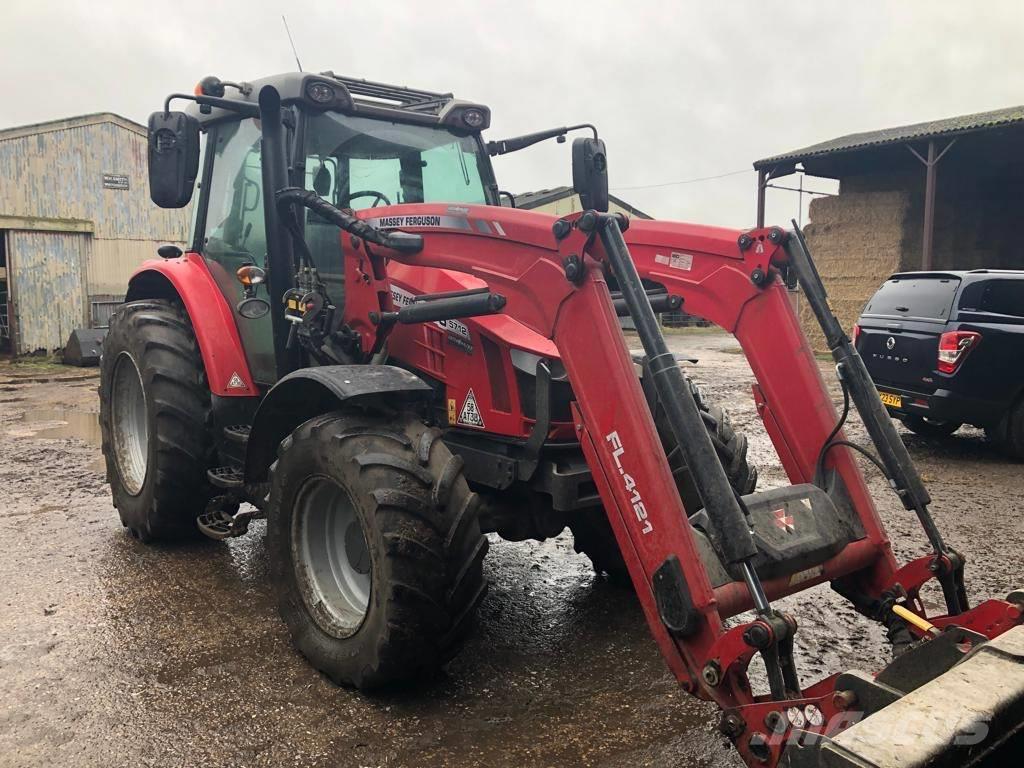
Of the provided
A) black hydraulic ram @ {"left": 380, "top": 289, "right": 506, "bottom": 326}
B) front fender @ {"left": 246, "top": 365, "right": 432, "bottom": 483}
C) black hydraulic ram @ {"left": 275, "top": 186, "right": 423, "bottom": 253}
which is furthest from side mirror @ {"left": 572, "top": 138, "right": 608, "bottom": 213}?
front fender @ {"left": 246, "top": 365, "right": 432, "bottom": 483}

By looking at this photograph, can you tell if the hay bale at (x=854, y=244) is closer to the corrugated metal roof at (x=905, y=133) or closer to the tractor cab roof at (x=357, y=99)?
the corrugated metal roof at (x=905, y=133)

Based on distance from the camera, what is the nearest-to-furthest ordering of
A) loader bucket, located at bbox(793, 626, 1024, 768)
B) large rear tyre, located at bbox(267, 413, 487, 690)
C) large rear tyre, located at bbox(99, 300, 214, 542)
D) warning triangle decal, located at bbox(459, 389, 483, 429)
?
loader bucket, located at bbox(793, 626, 1024, 768)
large rear tyre, located at bbox(267, 413, 487, 690)
warning triangle decal, located at bbox(459, 389, 483, 429)
large rear tyre, located at bbox(99, 300, 214, 542)

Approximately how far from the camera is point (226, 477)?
4516 millimetres

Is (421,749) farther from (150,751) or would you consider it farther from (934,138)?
(934,138)

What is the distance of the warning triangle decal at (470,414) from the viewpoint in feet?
12.3

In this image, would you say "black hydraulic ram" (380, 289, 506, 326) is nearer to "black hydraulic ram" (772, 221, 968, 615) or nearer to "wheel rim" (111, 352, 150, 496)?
"black hydraulic ram" (772, 221, 968, 615)

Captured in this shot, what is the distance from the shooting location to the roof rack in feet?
14.8

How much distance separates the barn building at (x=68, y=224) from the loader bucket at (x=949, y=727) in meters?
17.3

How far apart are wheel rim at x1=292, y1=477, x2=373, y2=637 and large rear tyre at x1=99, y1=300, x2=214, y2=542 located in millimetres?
1441

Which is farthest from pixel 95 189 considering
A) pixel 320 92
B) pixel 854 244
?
pixel 854 244

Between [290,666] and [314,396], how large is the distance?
1137 millimetres

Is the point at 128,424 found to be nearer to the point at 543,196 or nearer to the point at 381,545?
Result: the point at 381,545

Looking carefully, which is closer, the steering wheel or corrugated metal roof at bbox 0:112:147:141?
the steering wheel

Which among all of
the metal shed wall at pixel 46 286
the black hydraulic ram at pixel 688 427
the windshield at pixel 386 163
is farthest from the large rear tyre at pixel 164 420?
the metal shed wall at pixel 46 286
